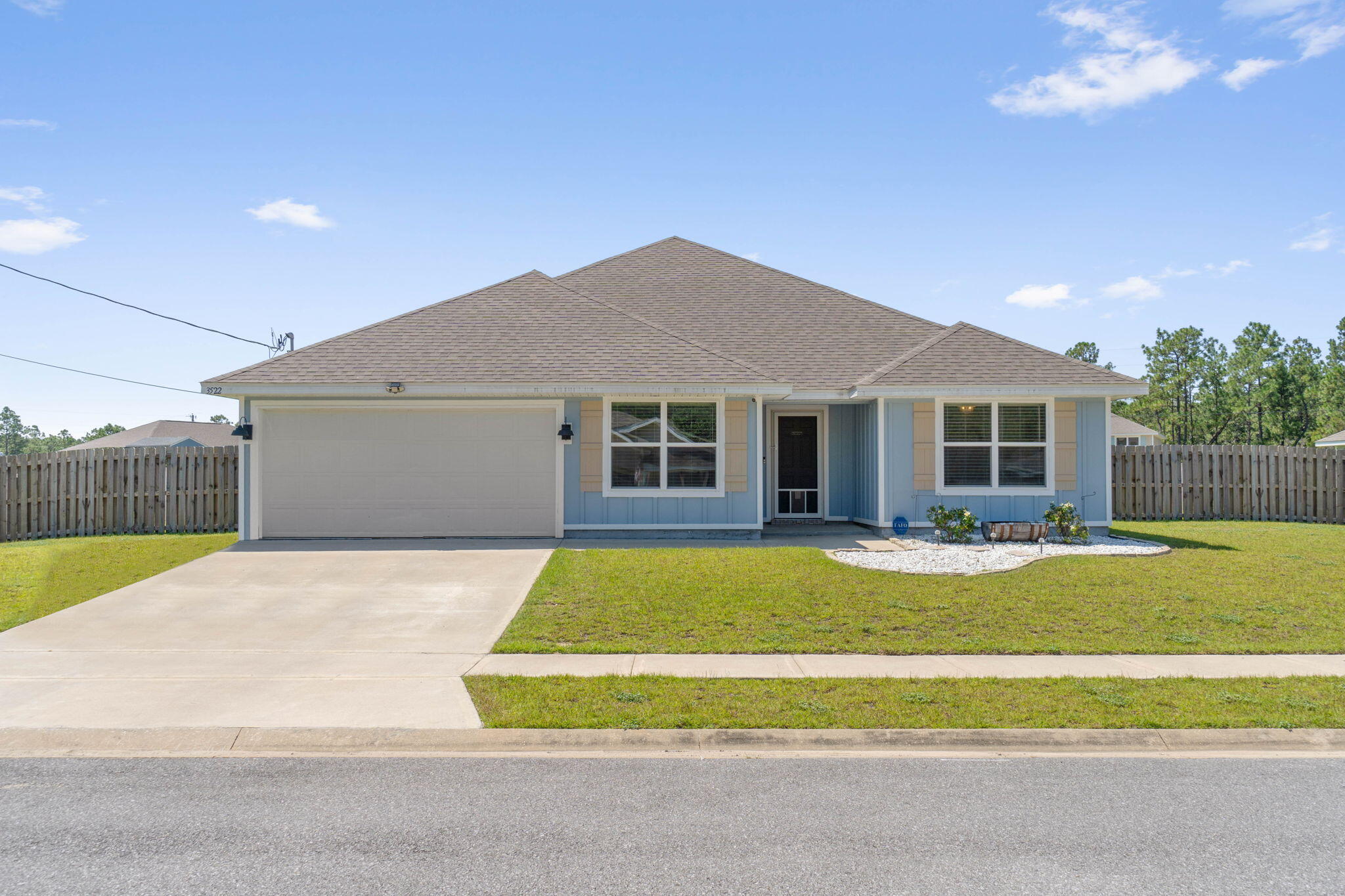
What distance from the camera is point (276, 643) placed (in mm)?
8492

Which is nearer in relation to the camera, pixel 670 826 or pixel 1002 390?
pixel 670 826

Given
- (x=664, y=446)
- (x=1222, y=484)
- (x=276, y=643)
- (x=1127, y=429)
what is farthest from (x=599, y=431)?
(x=1127, y=429)

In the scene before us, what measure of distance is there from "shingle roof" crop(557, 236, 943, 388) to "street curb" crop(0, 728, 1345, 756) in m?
10.7

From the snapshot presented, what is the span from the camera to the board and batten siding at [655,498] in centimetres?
1483

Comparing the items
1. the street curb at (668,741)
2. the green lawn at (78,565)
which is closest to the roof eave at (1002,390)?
the street curb at (668,741)

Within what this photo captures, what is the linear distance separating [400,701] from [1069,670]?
5.73 m

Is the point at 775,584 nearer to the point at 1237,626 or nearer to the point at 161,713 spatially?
the point at 1237,626

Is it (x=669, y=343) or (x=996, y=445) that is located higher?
(x=669, y=343)

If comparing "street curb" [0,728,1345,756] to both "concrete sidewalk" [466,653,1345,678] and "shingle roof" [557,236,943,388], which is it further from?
"shingle roof" [557,236,943,388]

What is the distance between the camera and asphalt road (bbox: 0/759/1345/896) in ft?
12.7

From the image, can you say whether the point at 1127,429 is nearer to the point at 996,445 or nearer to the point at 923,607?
the point at 996,445

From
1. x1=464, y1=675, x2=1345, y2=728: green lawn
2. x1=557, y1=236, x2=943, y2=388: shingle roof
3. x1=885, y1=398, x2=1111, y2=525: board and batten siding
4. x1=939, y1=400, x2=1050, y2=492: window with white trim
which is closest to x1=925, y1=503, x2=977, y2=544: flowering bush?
x1=885, y1=398, x2=1111, y2=525: board and batten siding

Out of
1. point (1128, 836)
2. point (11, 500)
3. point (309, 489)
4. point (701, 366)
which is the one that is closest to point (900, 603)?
point (1128, 836)

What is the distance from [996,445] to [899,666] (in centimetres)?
908
